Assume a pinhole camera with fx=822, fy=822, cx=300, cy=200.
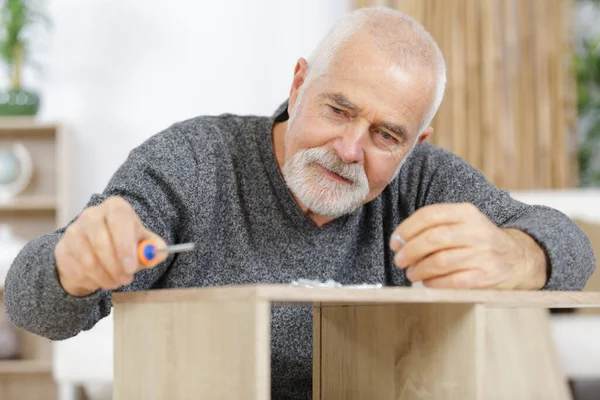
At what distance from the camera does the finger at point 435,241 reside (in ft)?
3.10

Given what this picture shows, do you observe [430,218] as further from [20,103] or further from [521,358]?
[20,103]

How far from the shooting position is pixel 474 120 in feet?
11.9

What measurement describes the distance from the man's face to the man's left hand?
33 centimetres

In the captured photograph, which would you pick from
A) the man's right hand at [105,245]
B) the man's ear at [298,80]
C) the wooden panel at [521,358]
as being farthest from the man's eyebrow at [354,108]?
the wooden panel at [521,358]

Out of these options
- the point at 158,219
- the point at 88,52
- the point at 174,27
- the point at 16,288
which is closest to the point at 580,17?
the point at 174,27

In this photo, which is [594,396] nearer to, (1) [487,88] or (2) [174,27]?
(1) [487,88]

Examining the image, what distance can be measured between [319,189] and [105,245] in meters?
0.53

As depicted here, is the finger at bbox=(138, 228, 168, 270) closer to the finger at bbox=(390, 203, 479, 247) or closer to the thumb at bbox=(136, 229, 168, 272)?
the thumb at bbox=(136, 229, 168, 272)

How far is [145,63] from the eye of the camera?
372 centimetres

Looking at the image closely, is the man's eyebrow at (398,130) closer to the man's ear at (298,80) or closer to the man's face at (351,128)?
the man's face at (351,128)

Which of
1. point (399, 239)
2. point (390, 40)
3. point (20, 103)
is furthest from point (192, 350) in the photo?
point (20, 103)

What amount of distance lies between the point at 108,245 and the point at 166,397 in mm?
168

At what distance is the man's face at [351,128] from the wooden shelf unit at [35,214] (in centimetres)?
245

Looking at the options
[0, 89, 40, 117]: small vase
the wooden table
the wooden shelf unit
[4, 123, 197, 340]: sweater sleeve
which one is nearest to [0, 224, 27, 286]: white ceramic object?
the wooden shelf unit
